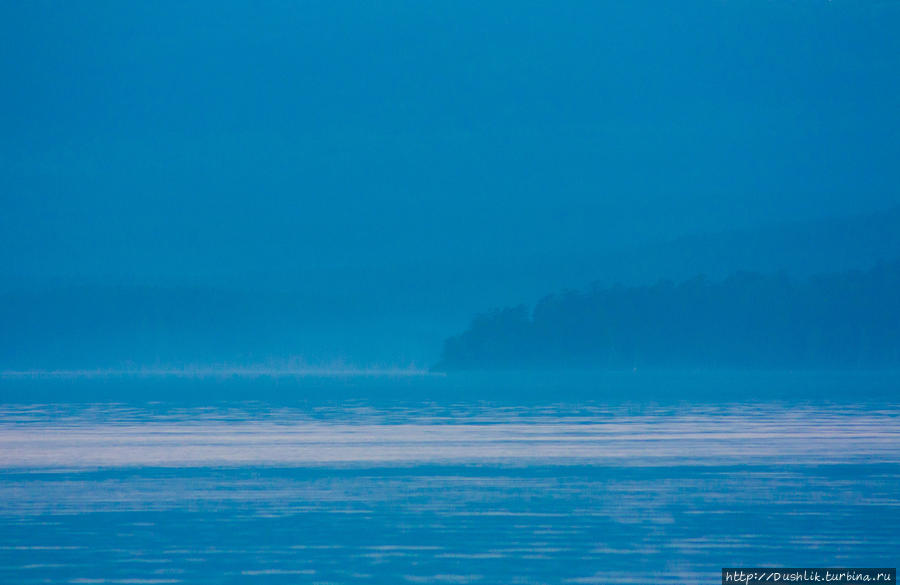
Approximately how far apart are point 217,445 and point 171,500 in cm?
1647

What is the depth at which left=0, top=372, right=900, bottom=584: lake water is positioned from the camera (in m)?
21.8

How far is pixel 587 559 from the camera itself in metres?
22.1

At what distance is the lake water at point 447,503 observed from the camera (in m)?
21.8

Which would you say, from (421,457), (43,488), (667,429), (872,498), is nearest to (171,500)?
(43,488)

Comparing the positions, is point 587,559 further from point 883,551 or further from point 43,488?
point 43,488

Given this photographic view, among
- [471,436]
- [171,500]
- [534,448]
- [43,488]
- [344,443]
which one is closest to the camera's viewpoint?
[171,500]

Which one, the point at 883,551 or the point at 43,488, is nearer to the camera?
the point at 883,551

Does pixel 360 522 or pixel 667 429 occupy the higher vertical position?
pixel 667 429

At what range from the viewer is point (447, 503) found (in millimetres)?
29172

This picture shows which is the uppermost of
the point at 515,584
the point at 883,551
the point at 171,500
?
the point at 171,500

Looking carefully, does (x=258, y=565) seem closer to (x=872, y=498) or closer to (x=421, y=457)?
(x=872, y=498)

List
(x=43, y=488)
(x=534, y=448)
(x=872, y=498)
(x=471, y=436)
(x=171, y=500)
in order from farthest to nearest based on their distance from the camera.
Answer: (x=471, y=436)
(x=534, y=448)
(x=43, y=488)
(x=171, y=500)
(x=872, y=498)

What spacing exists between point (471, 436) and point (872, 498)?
23.7m

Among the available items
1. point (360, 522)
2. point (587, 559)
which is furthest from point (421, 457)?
point (587, 559)
